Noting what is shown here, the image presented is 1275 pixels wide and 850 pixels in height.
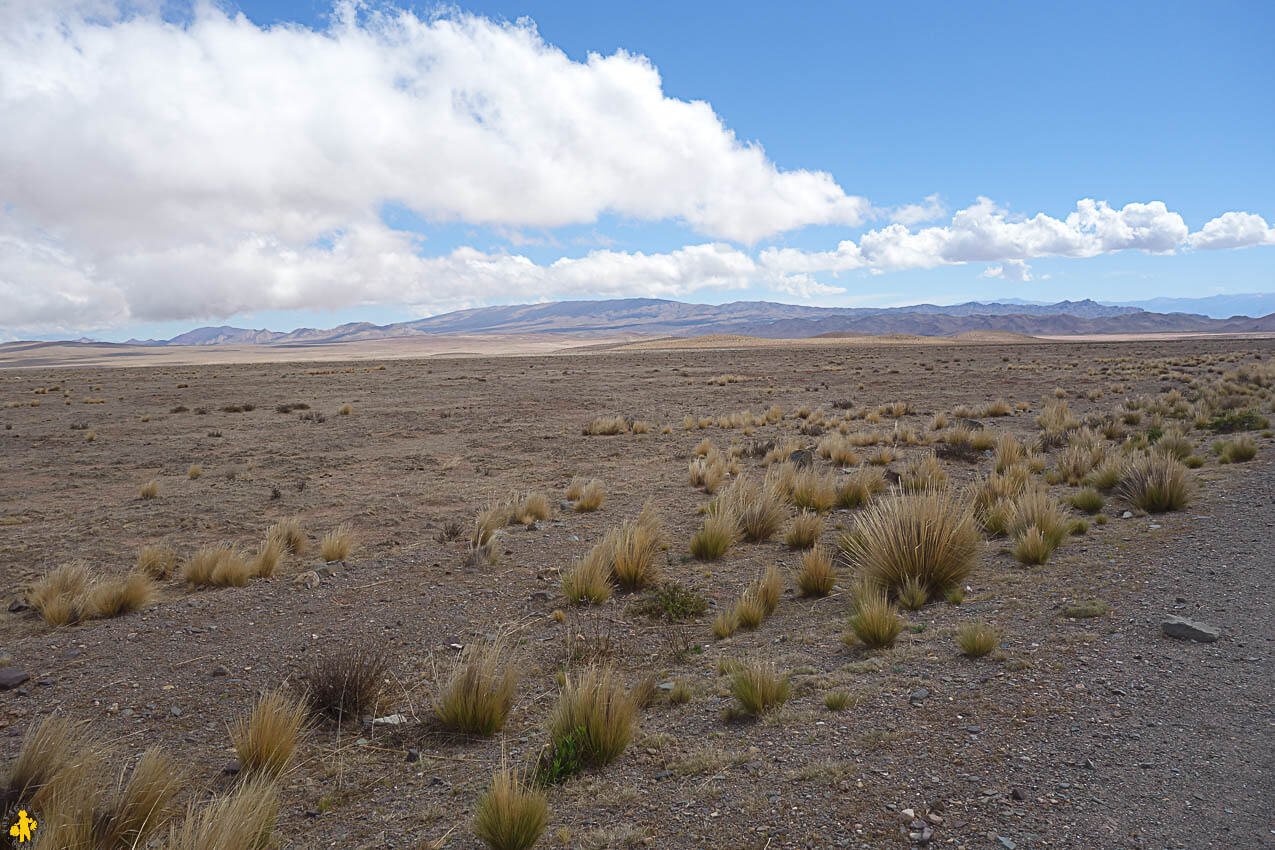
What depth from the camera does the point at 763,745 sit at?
4.07 meters

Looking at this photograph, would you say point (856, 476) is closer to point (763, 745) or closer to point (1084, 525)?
point (1084, 525)

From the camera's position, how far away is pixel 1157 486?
332 inches

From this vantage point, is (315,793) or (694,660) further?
(694,660)

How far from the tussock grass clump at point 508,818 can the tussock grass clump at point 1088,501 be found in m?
8.26

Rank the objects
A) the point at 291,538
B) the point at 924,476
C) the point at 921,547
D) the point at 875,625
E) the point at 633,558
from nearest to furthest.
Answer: the point at 875,625 < the point at 921,547 < the point at 633,558 < the point at 291,538 < the point at 924,476

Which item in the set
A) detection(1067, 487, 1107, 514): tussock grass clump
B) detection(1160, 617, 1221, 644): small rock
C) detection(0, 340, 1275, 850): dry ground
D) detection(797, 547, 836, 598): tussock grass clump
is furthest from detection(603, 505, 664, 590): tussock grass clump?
detection(1067, 487, 1107, 514): tussock grass clump

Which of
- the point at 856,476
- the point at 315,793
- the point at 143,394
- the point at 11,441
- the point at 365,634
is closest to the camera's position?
the point at 315,793

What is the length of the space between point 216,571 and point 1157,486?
11199mm

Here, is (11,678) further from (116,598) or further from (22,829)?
(22,829)

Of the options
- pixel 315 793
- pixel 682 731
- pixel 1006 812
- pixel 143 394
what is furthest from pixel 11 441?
pixel 1006 812

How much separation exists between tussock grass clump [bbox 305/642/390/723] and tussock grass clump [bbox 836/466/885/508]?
297 inches

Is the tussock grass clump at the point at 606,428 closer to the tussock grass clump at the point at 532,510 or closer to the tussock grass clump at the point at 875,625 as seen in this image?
the tussock grass clump at the point at 532,510

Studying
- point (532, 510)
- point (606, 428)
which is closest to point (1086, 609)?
point (532, 510)

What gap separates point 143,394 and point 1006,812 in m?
44.5
